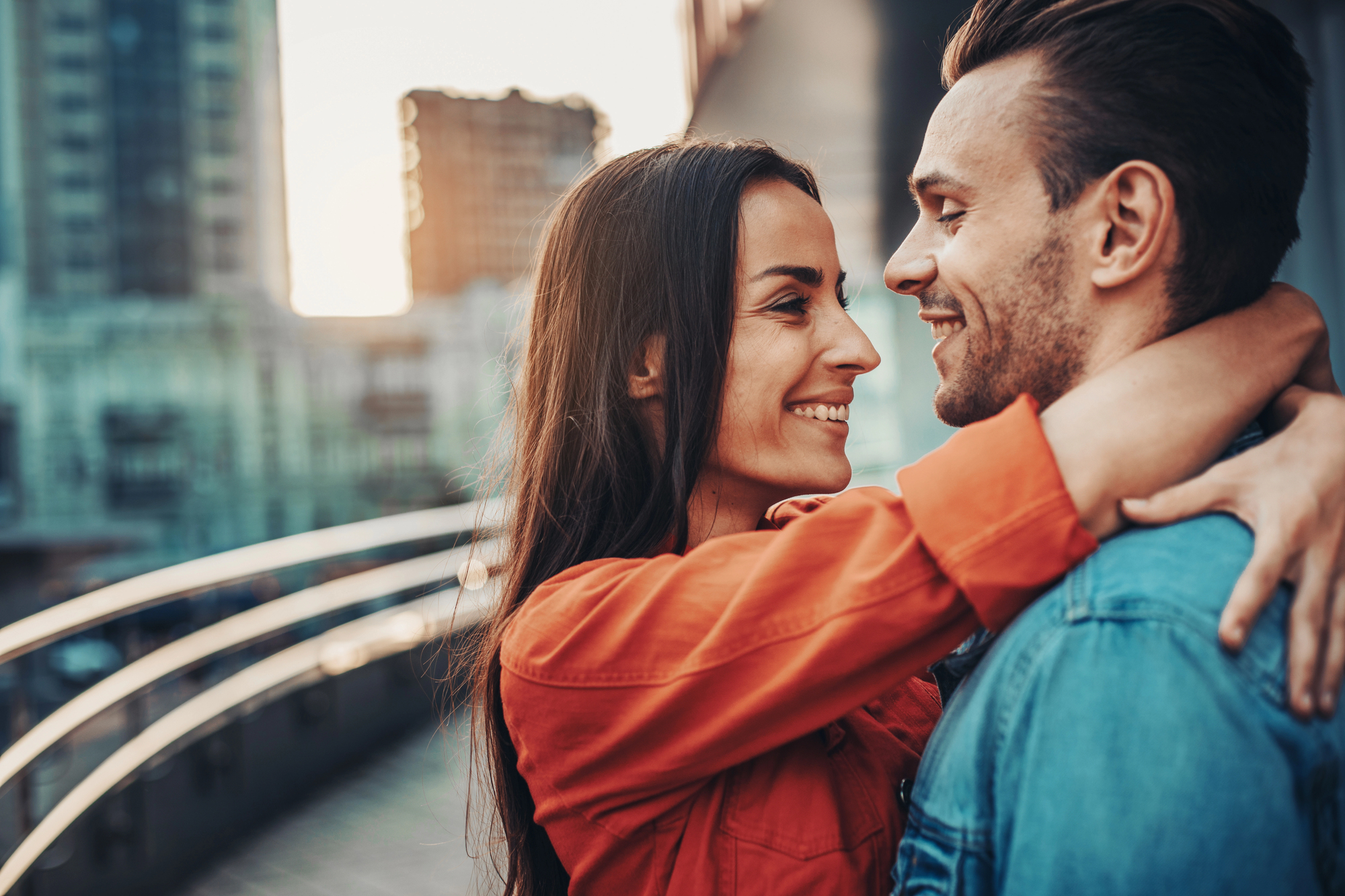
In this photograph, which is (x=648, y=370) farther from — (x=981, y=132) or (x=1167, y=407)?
(x=1167, y=407)

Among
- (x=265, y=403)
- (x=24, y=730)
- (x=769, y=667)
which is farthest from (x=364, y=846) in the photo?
(x=265, y=403)

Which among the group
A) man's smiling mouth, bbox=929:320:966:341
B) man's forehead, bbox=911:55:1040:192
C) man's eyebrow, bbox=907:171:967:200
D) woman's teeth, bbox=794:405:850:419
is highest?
man's forehead, bbox=911:55:1040:192

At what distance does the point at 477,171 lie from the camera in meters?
99.5

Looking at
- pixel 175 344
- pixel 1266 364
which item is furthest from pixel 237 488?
pixel 1266 364

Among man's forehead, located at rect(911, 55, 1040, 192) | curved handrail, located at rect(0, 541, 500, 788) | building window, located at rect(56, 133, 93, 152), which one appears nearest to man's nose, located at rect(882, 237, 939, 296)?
man's forehead, located at rect(911, 55, 1040, 192)

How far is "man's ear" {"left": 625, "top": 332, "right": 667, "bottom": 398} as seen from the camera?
1849 millimetres

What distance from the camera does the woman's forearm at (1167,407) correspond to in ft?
3.71

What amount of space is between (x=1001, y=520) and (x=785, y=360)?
77 cm

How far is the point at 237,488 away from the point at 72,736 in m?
77.9

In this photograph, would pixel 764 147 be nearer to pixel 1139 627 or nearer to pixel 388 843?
pixel 1139 627

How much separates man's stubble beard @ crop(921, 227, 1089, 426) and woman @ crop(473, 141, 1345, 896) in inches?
9.0

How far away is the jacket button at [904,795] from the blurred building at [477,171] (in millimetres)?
94292

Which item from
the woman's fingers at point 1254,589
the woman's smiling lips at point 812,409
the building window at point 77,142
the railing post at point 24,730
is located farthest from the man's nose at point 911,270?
the building window at point 77,142

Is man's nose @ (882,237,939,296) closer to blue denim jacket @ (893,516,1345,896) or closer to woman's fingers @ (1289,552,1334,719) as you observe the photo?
blue denim jacket @ (893,516,1345,896)
